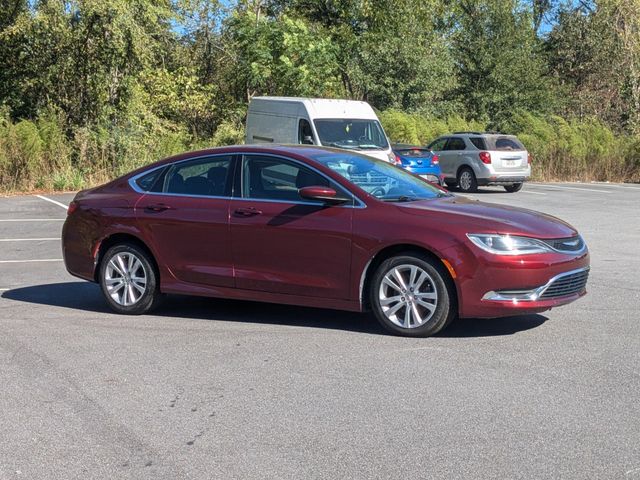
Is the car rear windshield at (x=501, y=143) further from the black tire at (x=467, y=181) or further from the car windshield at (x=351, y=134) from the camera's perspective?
the car windshield at (x=351, y=134)

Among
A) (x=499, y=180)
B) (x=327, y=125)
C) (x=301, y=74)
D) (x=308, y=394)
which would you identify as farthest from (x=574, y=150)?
(x=308, y=394)

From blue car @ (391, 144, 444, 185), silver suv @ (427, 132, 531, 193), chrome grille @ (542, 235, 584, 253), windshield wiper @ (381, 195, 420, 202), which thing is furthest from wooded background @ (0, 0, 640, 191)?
chrome grille @ (542, 235, 584, 253)

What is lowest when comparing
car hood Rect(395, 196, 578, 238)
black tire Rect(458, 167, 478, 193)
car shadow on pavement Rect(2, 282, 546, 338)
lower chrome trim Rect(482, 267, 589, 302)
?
car shadow on pavement Rect(2, 282, 546, 338)

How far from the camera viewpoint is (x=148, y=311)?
844 cm

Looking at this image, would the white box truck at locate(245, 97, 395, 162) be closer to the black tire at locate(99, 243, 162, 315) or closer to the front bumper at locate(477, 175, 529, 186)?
the front bumper at locate(477, 175, 529, 186)

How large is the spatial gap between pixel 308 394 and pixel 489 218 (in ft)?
7.75

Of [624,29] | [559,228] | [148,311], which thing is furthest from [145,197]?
[624,29]

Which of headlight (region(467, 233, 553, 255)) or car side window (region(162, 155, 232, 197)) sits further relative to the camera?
car side window (region(162, 155, 232, 197))

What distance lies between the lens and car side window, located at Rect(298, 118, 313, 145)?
18500mm

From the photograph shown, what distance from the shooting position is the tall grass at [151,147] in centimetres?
2403

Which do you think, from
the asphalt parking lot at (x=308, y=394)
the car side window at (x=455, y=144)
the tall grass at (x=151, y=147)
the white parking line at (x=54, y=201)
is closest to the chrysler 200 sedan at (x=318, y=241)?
the asphalt parking lot at (x=308, y=394)

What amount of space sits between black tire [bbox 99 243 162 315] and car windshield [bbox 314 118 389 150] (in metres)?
10.2

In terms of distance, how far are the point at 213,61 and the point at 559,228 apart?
1313 inches

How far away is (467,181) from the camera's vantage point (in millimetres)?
25688
